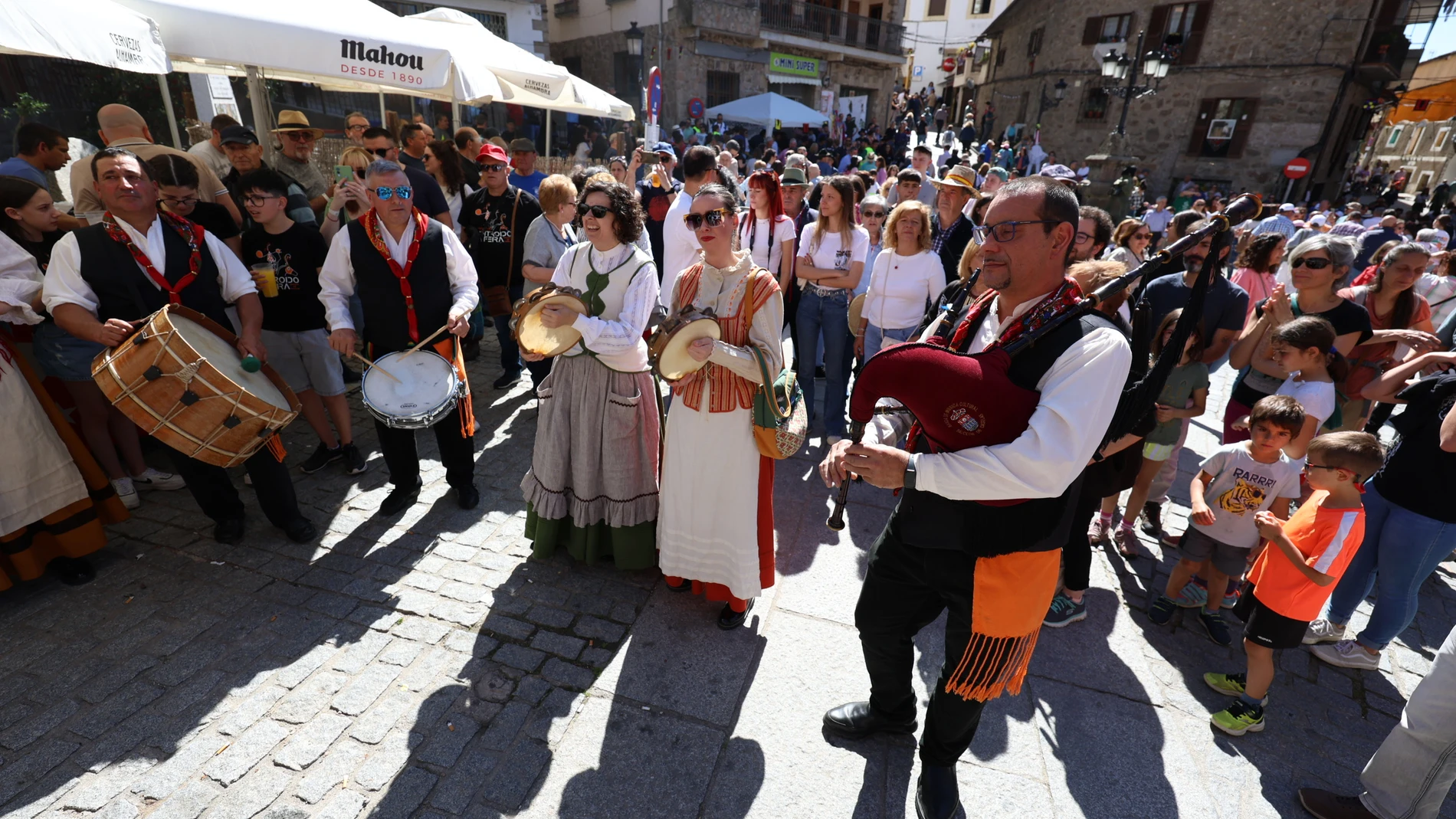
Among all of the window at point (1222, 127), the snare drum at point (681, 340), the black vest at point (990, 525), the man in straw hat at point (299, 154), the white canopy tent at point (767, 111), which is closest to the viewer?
the black vest at point (990, 525)

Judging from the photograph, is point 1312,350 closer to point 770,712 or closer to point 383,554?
point 770,712

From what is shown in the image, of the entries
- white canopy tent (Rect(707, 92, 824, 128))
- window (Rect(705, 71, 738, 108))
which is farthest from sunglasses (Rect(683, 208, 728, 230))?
window (Rect(705, 71, 738, 108))

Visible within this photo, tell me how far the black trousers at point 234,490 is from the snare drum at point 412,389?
Answer: 2.62ft

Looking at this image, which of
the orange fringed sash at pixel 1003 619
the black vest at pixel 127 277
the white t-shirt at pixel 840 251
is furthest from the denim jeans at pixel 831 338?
the black vest at pixel 127 277

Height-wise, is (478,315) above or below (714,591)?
above

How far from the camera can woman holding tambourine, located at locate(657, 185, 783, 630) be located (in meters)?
2.91

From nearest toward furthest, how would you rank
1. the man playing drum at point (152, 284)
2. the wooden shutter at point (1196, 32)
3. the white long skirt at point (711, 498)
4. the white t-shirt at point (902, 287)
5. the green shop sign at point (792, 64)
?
the white long skirt at point (711, 498) → the man playing drum at point (152, 284) → the white t-shirt at point (902, 287) → the wooden shutter at point (1196, 32) → the green shop sign at point (792, 64)

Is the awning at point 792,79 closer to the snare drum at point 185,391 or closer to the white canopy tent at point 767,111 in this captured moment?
the white canopy tent at point 767,111

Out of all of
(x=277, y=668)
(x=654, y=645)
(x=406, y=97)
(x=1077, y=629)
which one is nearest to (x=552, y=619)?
(x=654, y=645)

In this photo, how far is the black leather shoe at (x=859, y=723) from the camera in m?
2.71

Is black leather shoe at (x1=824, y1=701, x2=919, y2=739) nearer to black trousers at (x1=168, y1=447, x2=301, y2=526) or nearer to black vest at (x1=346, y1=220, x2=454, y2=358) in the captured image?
black vest at (x1=346, y1=220, x2=454, y2=358)

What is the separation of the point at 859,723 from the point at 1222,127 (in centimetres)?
2832

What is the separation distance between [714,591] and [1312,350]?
3.30 meters

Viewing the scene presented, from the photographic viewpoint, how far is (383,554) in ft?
12.3
